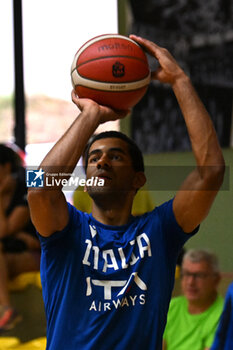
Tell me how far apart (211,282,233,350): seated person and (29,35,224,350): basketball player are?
2.87 ft

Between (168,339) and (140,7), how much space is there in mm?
2886

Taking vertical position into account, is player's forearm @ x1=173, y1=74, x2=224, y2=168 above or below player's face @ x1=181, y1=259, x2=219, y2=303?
above

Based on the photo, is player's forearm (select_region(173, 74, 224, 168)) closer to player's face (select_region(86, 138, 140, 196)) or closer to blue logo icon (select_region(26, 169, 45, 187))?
player's face (select_region(86, 138, 140, 196))

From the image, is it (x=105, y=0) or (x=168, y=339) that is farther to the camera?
(x=105, y=0)

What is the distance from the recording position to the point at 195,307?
241 centimetres

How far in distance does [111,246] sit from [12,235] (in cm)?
214

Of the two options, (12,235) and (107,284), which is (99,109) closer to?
(107,284)

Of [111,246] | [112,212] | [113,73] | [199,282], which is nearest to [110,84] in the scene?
[113,73]

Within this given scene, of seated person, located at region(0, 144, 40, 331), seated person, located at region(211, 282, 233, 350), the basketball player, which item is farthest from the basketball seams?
seated person, located at region(0, 144, 40, 331)

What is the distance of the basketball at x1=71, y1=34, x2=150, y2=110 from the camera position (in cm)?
162

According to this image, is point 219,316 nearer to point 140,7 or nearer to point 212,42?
point 212,42

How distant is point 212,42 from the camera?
12.5 feet

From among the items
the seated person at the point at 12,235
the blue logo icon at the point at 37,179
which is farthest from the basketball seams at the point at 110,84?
the seated person at the point at 12,235

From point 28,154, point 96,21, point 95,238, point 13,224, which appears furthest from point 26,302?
point 96,21
